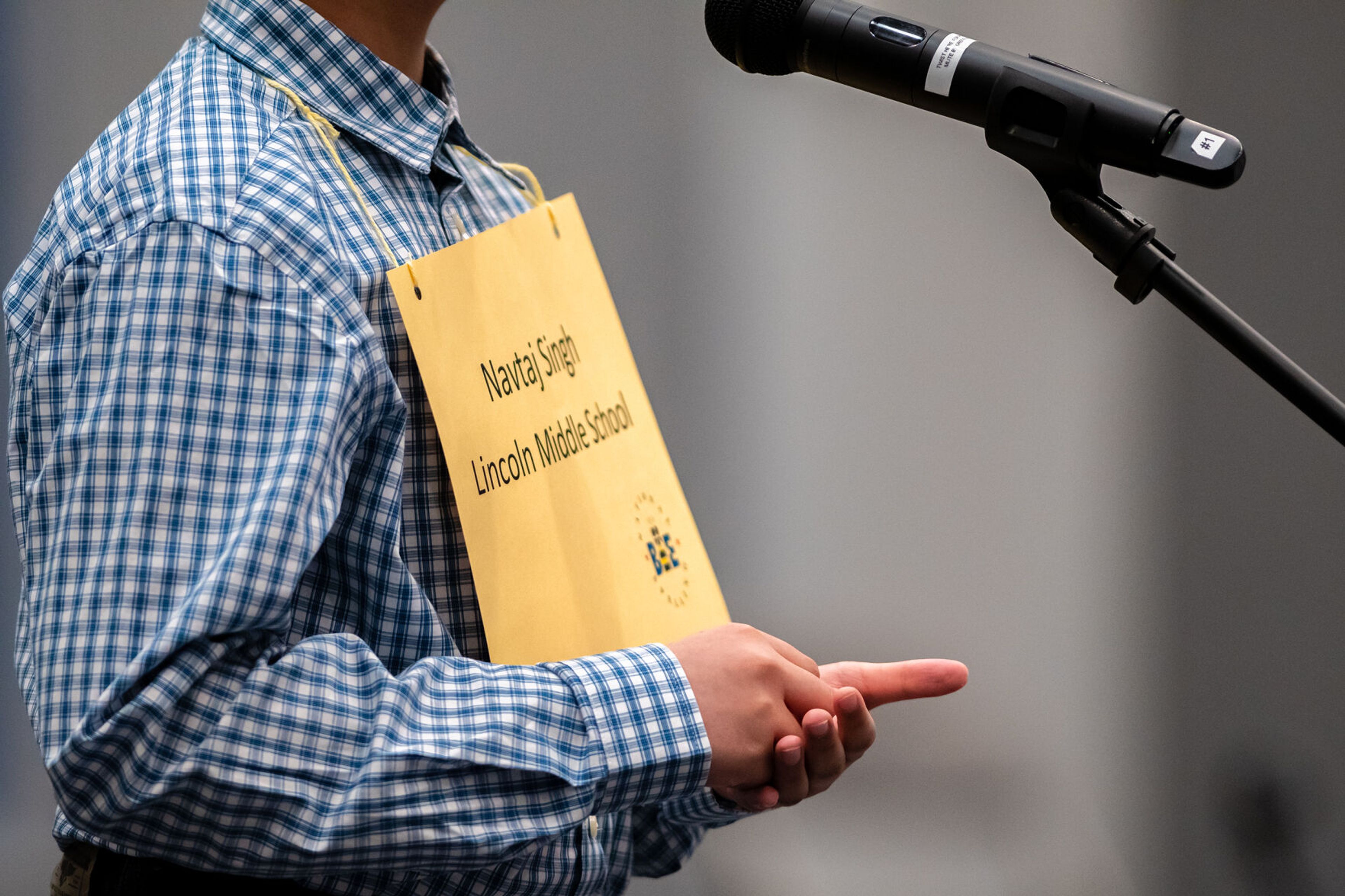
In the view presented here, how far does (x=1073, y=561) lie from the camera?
5.37ft

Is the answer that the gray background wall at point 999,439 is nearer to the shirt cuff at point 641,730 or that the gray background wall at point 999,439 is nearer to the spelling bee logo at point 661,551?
the spelling bee logo at point 661,551

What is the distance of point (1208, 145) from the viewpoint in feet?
1.60

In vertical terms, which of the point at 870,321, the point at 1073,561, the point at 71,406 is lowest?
the point at 1073,561

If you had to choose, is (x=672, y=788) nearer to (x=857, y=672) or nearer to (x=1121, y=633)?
(x=857, y=672)

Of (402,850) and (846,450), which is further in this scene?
(846,450)

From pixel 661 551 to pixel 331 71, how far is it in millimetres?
399

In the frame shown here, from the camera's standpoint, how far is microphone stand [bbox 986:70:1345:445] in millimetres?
472

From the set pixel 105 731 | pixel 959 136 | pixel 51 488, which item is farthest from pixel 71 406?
pixel 959 136

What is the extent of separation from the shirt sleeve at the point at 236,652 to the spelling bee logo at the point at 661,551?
0.62 ft

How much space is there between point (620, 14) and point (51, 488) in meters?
1.24

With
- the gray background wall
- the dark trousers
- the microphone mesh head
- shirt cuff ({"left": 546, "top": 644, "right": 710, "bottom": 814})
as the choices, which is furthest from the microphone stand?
the gray background wall

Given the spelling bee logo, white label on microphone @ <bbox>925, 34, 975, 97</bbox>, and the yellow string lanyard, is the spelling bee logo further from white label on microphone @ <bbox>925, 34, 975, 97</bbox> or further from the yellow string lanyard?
white label on microphone @ <bbox>925, 34, 975, 97</bbox>

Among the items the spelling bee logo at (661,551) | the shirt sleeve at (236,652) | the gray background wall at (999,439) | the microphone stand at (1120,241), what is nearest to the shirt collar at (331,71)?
the shirt sleeve at (236,652)

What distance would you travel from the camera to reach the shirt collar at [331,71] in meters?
0.63
